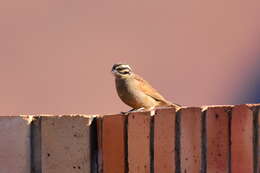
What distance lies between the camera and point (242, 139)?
9.91 ft

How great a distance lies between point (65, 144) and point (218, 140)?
2.83 feet

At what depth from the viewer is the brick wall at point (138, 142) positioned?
10.1 ft

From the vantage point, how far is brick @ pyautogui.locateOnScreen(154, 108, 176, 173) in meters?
3.30

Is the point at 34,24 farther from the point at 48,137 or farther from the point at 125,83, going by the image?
the point at 48,137

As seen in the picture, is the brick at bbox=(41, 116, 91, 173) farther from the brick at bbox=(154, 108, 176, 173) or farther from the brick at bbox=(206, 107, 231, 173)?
the brick at bbox=(206, 107, 231, 173)

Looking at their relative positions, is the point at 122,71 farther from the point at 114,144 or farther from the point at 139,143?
the point at 139,143

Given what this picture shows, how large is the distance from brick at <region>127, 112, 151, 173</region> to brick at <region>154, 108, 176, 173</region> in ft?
0.16

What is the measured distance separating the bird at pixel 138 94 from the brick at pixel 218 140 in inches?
107

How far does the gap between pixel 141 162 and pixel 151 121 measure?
19 centimetres

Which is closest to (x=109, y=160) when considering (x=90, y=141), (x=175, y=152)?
(x=90, y=141)

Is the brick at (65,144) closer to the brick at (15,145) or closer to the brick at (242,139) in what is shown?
the brick at (15,145)

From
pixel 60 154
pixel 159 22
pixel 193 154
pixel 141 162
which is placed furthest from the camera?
pixel 159 22

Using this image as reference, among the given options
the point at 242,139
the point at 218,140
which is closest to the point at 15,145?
the point at 218,140

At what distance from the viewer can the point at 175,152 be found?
330 cm
